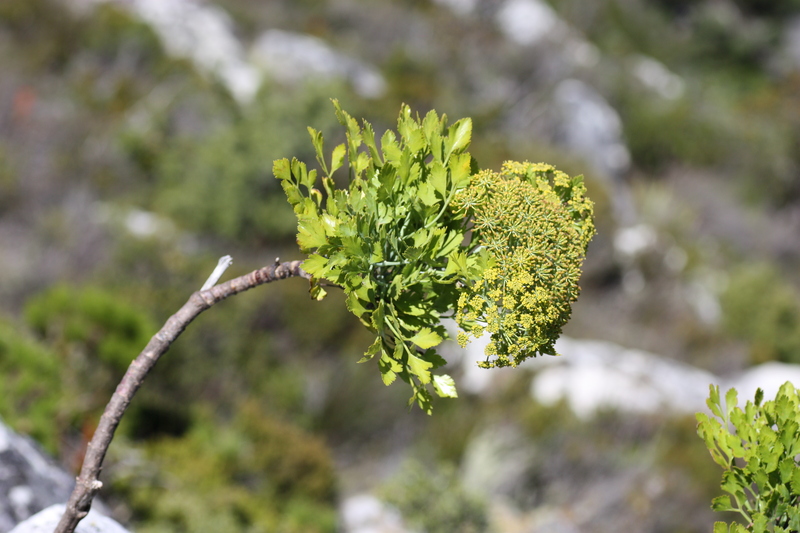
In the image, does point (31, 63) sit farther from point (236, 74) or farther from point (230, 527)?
point (230, 527)

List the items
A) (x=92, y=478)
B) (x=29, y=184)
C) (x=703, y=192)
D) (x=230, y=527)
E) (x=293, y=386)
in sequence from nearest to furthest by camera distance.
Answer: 1. (x=92, y=478)
2. (x=230, y=527)
3. (x=293, y=386)
4. (x=29, y=184)
5. (x=703, y=192)

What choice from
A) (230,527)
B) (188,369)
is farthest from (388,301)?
(188,369)

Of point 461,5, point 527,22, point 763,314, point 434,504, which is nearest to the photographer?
point 434,504

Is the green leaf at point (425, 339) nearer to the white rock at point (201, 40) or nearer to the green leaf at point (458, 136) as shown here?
the green leaf at point (458, 136)

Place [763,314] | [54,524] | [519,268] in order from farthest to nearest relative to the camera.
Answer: [763,314], [54,524], [519,268]

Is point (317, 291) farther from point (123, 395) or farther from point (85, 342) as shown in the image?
point (85, 342)

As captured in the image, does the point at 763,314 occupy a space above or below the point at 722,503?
above

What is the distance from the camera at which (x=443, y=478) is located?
5.35 m

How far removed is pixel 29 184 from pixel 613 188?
11568mm

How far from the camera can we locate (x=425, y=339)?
58.4 inches

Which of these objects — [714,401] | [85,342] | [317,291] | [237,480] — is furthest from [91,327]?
[714,401]

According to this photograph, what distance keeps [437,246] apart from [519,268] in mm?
213

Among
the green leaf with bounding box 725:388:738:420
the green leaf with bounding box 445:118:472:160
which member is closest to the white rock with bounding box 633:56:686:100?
the green leaf with bounding box 725:388:738:420

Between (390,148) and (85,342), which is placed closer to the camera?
(390,148)
